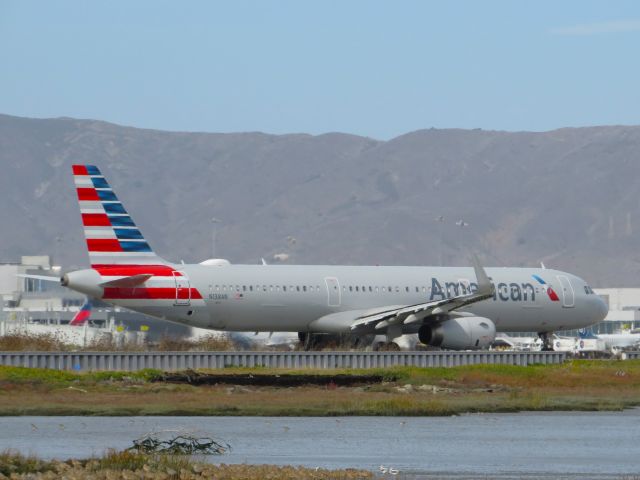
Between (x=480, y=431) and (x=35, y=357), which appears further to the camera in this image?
(x=35, y=357)

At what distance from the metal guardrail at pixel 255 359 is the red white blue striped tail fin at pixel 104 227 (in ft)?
20.9

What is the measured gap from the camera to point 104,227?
56031 mm

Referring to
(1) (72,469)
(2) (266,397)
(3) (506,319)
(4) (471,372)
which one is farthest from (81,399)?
(3) (506,319)

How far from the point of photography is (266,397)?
42.9 m

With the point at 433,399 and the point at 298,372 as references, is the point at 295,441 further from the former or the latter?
the point at 298,372

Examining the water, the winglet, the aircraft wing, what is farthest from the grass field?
the aircraft wing

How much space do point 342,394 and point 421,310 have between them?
15.3 m

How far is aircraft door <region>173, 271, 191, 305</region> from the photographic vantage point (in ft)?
185

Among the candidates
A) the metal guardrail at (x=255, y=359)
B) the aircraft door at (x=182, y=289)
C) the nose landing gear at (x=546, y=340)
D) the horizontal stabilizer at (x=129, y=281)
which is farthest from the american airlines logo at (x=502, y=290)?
the horizontal stabilizer at (x=129, y=281)

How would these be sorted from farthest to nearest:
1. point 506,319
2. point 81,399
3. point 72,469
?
point 506,319 → point 81,399 → point 72,469

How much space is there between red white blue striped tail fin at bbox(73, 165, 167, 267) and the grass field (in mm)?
8009

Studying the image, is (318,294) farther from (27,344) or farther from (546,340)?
(546,340)

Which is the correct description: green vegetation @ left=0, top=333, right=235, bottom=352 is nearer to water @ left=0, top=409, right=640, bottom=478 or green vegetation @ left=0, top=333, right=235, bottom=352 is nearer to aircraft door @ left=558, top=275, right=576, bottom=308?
aircraft door @ left=558, top=275, right=576, bottom=308

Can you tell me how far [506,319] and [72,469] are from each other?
43.2 metres
